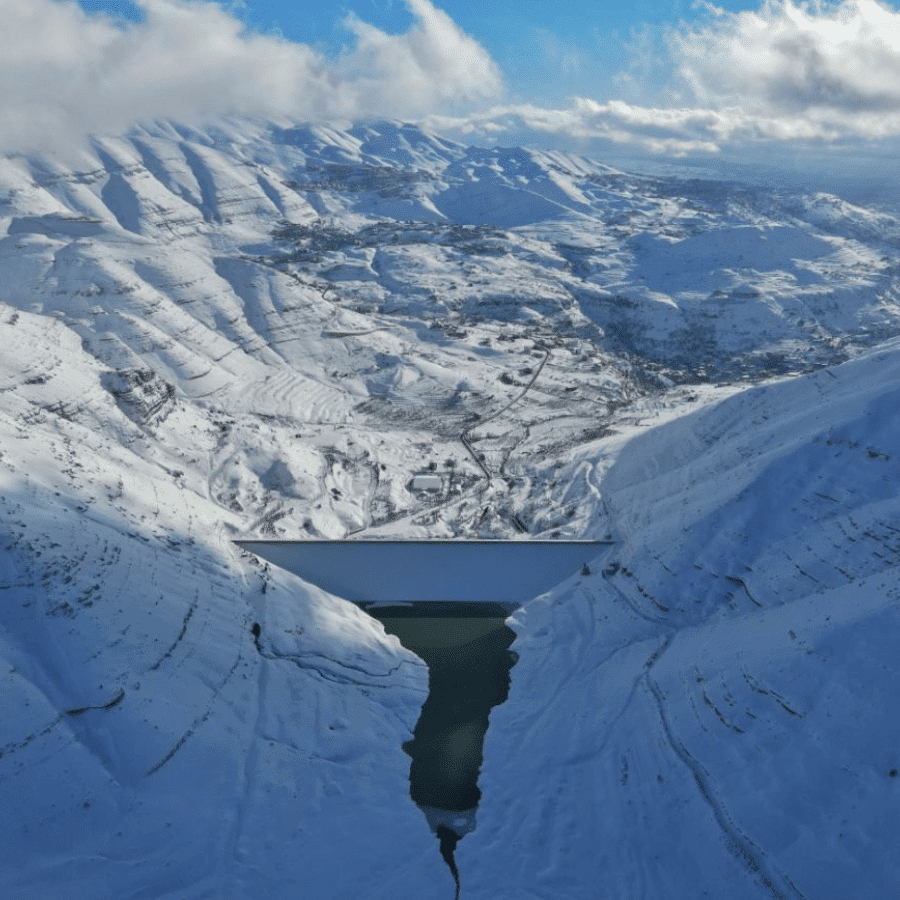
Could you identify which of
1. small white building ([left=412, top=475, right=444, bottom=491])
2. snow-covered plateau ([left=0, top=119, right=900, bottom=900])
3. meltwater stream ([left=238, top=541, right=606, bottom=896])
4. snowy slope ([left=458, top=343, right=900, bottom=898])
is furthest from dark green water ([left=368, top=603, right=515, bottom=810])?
small white building ([left=412, top=475, right=444, bottom=491])

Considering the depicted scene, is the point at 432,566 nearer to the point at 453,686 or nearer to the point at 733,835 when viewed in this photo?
the point at 453,686

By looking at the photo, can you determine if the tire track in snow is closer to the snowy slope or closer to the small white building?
the snowy slope

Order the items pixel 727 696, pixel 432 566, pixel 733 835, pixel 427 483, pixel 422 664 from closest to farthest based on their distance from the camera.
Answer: pixel 733 835, pixel 727 696, pixel 422 664, pixel 432 566, pixel 427 483

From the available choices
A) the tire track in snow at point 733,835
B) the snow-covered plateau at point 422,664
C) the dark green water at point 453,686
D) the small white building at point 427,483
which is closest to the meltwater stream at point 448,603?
the dark green water at point 453,686

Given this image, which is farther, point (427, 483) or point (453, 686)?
point (427, 483)

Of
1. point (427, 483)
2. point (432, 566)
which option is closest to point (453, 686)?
point (432, 566)

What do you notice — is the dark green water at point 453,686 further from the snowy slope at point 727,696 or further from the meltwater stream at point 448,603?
the snowy slope at point 727,696
